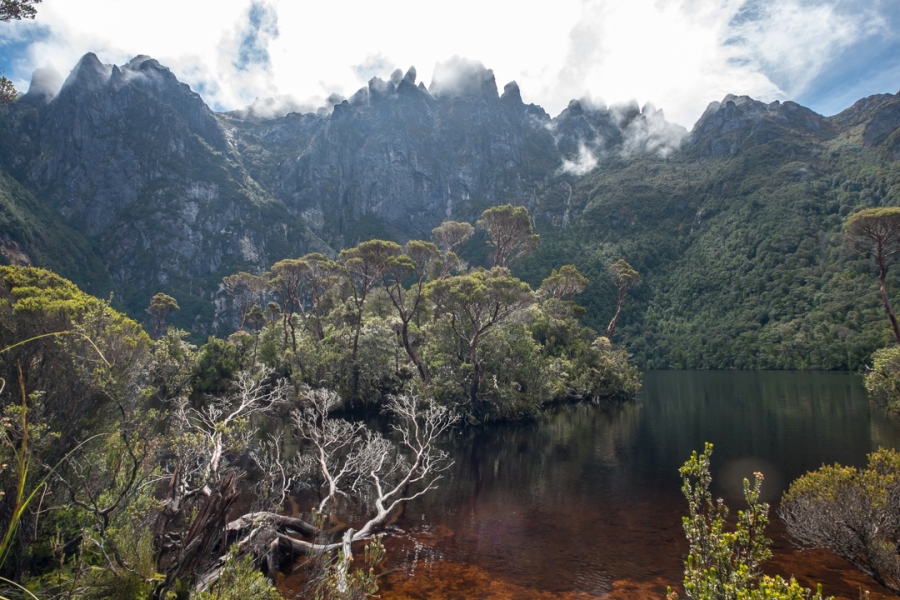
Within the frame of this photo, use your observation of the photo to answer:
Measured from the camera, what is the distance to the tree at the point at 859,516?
32.2 ft

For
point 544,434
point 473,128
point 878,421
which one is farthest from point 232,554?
point 473,128

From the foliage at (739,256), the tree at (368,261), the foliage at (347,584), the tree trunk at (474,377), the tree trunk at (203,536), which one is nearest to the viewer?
the foliage at (347,584)

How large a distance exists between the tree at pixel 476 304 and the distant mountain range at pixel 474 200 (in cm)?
6804

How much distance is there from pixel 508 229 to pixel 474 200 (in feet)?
424

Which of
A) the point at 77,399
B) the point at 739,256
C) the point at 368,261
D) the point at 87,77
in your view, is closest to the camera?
the point at 77,399

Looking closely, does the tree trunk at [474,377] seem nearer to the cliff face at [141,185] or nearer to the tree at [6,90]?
the tree at [6,90]

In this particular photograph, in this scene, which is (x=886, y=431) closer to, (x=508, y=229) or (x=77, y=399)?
A: (x=508, y=229)

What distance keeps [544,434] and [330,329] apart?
2485 cm

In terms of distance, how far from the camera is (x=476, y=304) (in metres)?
→ 35.9

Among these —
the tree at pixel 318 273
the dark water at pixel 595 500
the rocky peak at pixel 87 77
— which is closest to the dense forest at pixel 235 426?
the tree at pixel 318 273

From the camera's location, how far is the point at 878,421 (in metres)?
30.6

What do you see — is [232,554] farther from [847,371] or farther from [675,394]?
[847,371]

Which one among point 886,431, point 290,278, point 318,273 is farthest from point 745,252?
point 290,278

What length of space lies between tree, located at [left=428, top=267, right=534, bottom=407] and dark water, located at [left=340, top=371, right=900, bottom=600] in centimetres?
650
